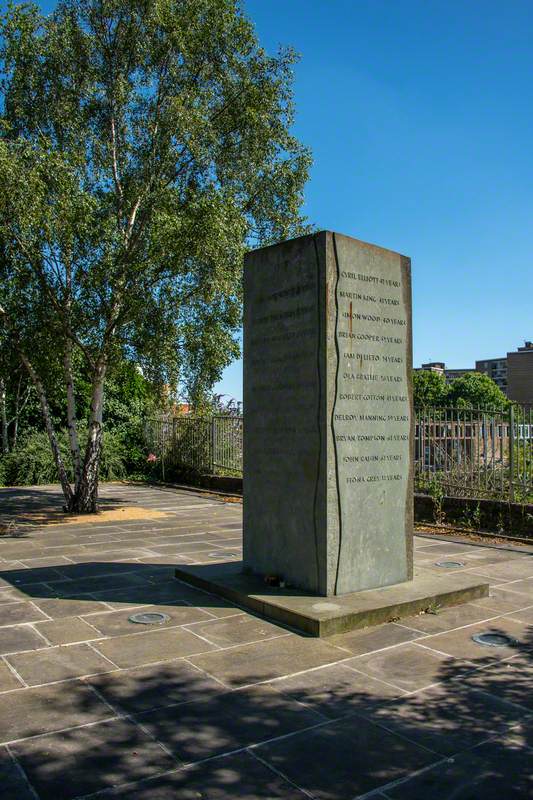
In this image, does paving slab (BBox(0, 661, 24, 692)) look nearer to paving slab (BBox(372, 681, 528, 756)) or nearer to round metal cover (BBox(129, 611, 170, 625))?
round metal cover (BBox(129, 611, 170, 625))

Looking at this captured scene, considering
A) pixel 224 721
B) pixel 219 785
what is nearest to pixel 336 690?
pixel 224 721

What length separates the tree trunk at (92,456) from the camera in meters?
12.5

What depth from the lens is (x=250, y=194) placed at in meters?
15.0

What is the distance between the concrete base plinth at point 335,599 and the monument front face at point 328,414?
0.58 ft

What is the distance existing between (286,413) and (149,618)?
88.4 inches

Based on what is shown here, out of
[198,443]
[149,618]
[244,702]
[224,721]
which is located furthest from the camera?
[198,443]

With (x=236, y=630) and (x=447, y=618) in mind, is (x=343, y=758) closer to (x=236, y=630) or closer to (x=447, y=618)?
(x=236, y=630)

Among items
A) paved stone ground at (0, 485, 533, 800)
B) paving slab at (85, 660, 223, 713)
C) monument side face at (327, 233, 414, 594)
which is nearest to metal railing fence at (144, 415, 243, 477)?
paved stone ground at (0, 485, 533, 800)

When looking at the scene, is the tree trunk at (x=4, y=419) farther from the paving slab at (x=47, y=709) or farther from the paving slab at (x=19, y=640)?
the paving slab at (x=47, y=709)

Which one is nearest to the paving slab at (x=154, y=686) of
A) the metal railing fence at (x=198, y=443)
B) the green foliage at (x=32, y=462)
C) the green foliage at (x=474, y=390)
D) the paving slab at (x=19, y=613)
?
the paving slab at (x=19, y=613)

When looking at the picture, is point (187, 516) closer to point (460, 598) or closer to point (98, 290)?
point (98, 290)

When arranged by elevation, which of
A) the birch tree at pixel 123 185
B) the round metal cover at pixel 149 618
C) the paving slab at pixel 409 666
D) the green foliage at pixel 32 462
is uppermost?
the birch tree at pixel 123 185

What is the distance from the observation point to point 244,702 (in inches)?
151

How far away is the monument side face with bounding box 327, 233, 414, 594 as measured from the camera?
19.2 ft
